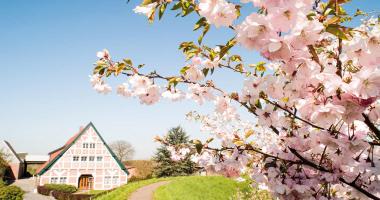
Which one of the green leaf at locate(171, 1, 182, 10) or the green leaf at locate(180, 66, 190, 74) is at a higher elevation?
the green leaf at locate(171, 1, 182, 10)

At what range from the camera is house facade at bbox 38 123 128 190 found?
32562mm

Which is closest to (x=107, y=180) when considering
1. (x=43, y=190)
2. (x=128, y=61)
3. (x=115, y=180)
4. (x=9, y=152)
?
(x=115, y=180)

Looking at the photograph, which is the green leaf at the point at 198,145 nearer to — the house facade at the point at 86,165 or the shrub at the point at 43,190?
the house facade at the point at 86,165

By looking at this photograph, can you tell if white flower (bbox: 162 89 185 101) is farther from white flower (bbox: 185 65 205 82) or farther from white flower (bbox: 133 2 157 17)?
white flower (bbox: 133 2 157 17)

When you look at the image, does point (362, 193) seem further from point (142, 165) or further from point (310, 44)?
point (142, 165)

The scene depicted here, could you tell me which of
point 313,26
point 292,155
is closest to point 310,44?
point 313,26

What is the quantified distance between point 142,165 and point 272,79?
47688mm

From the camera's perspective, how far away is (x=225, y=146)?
8.71 ft

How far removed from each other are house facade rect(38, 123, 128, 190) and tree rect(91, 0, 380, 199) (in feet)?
104

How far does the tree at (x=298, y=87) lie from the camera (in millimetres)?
1183

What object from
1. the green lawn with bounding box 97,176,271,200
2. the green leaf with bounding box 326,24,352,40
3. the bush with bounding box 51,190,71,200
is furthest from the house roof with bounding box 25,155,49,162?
the green leaf with bounding box 326,24,352,40

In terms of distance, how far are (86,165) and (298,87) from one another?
113ft

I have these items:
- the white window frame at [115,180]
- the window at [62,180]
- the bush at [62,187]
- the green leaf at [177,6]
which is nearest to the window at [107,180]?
the white window frame at [115,180]

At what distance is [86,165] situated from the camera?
3312 cm
